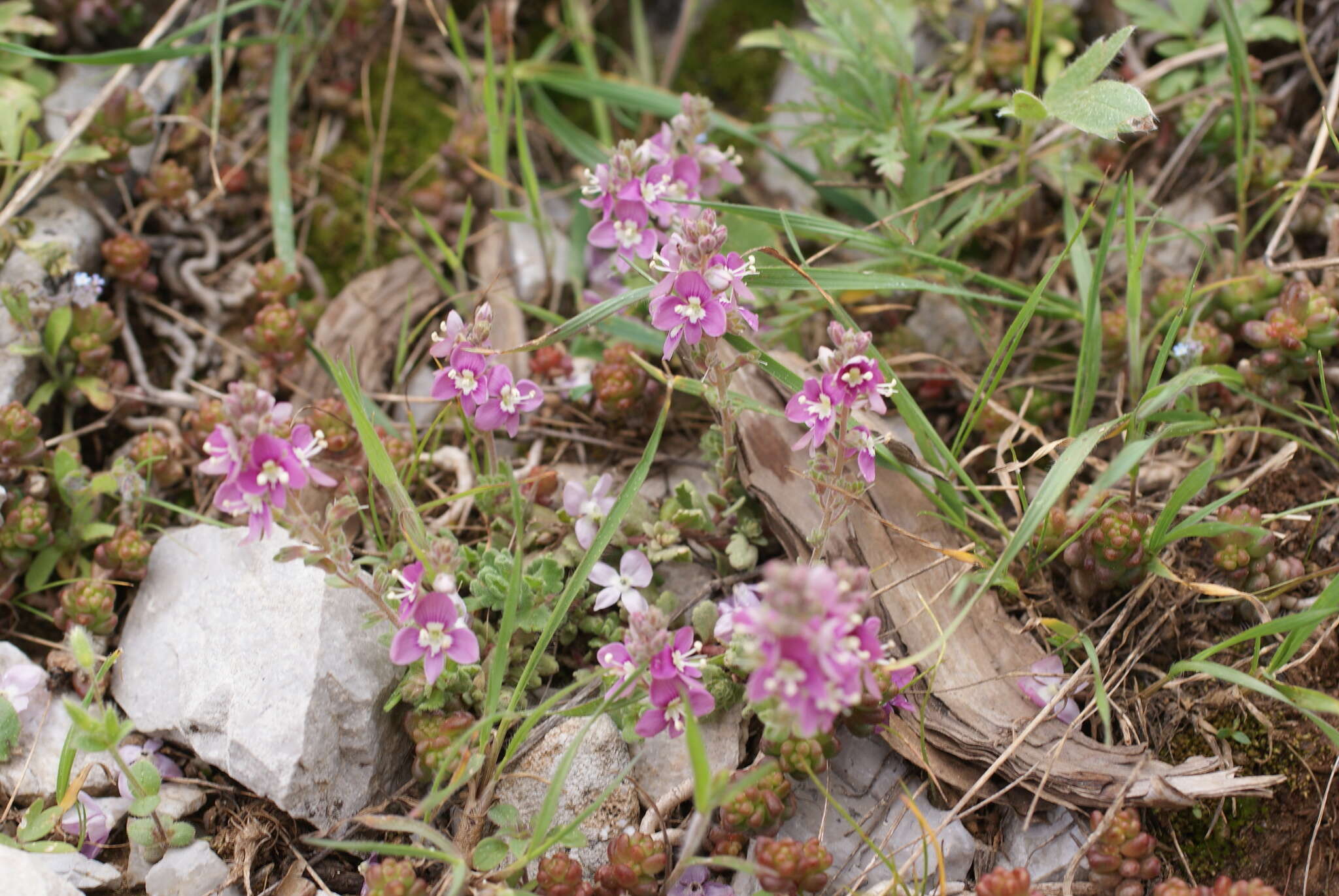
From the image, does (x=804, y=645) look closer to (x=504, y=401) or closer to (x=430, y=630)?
(x=430, y=630)

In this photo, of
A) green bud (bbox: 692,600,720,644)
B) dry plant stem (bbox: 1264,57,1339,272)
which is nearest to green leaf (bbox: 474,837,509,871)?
green bud (bbox: 692,600,720,644)

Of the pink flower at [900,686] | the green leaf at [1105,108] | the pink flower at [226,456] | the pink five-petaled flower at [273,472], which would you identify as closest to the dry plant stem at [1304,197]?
the green leaf at [1105,108]

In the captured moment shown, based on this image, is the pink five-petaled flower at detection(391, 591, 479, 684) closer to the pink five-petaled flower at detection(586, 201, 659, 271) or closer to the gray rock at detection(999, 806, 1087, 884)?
the pink five-petaled flower at detection(586, 201, 659, 271)

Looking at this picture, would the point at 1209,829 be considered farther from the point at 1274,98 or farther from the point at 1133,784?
the point at 1274,98

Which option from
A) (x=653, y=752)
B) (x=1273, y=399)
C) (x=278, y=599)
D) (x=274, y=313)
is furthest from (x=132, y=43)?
(x=1273, y=399)

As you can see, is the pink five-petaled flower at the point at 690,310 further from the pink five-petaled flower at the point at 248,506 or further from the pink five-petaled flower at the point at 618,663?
the pink five-petaled flower at the point at 248,506

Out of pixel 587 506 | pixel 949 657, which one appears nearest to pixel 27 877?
pixel 587 506
